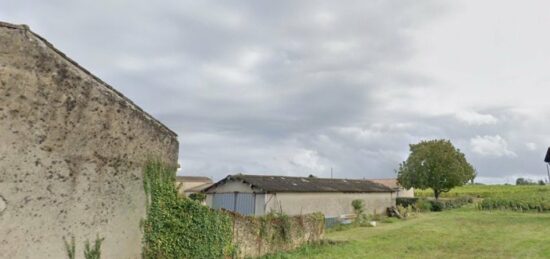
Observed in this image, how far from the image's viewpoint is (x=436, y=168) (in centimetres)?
4422

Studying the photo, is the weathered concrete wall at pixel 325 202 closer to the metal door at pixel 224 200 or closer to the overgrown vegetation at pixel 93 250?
the metal door at pixel 224 200

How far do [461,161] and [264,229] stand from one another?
38.4 m

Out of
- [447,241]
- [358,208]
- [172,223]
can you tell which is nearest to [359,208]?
[358,208]

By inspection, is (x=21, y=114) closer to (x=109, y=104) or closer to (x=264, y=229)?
(x=109, y=104)

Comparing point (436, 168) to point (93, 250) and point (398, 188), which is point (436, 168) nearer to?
point (398, 188)

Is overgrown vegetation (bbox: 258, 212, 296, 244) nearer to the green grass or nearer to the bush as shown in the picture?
the bush

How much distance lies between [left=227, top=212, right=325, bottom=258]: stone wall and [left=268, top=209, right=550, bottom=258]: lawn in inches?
21.7

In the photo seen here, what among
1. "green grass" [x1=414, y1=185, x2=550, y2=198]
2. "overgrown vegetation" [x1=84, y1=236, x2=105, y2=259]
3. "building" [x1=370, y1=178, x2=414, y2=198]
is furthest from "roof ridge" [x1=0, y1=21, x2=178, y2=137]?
"green grass" [x1=414, y1=185, x2=550, y2=198]

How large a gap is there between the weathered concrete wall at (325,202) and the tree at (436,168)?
30.9ft

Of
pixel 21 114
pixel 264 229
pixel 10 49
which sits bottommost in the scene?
pixel 264 229

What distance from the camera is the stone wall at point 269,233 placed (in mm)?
13961

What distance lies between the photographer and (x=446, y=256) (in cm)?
1580

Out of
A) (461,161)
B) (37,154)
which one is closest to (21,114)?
(37,154)

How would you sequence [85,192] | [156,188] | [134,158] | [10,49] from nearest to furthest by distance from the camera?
[10,49]
[85,192]
[134,158]
[156,188]
